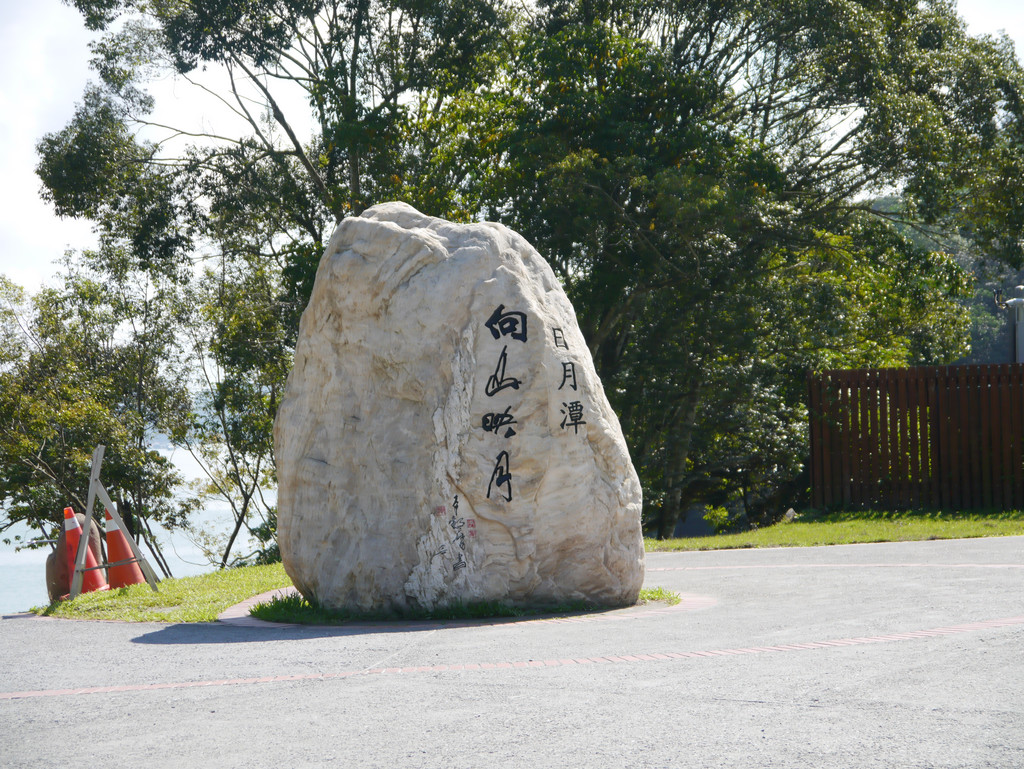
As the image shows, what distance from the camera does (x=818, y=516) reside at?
624 inches

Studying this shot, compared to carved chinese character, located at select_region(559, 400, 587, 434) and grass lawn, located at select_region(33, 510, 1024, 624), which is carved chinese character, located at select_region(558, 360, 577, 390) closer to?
carved chinese character, located at select_region(559, 400, 587, 434)

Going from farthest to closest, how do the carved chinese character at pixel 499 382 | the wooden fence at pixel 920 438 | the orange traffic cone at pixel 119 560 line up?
the wooden fence at pixel 920 438 → the orange traffic cone at pixel 119 560 → the carved chinese character at pixel 499 382

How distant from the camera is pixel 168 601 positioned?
973 centimetres

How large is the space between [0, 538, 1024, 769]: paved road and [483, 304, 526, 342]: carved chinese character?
2.49m

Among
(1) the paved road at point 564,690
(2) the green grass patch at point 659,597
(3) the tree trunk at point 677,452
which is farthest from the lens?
(3) the tree trunk at point 677,452

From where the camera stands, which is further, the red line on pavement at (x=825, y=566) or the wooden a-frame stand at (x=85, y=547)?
the wooden a-frame stand at (x=85, y=547)

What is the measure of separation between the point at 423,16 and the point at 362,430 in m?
13.9

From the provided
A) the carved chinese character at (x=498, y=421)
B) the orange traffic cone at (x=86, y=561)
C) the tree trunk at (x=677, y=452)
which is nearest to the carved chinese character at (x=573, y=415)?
the carved chinese character at (x=498, y=421)

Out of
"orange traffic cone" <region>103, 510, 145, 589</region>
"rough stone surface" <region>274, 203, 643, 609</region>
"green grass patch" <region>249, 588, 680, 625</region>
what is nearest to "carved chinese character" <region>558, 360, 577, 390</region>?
"rough stone surface" <region>274, 203, 643, 609</region>

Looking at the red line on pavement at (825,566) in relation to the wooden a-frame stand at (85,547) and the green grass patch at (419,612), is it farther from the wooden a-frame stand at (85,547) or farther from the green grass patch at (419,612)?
the wooden a-frame stand at (85,547)

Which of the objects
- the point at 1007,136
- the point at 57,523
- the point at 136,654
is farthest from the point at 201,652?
the point at 57,523

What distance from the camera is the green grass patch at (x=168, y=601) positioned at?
888cm

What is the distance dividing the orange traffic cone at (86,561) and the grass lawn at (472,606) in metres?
0.68

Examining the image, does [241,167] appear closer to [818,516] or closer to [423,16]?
[423,16]
